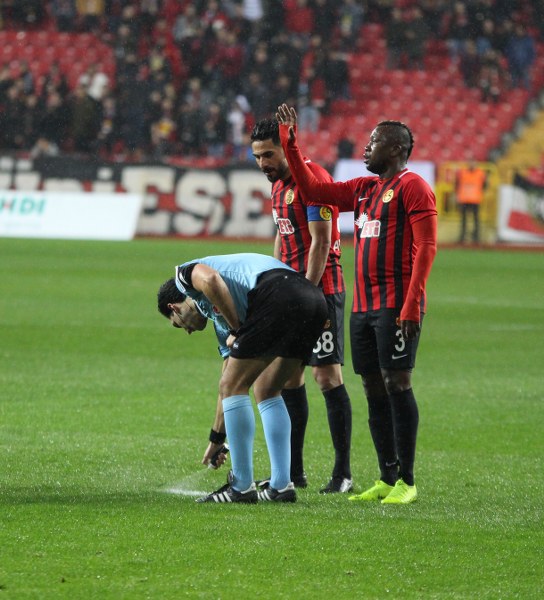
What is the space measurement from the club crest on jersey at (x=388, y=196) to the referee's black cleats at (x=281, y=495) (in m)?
1.44

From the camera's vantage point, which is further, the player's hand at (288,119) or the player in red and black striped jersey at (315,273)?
the player in red and black striped jersey at (315,273)

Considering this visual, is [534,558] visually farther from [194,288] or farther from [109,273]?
[109,273]

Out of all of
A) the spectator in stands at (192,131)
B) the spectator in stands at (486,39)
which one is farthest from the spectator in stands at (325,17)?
the spectator in stands at (192,131)

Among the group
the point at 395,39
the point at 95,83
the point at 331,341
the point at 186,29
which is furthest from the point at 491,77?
the point at 331,341

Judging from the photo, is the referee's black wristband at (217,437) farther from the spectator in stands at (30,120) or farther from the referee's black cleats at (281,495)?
the spectator in stands at (30,120)

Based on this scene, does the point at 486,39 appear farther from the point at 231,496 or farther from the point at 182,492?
the point at 231,496

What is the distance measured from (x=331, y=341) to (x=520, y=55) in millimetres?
26745

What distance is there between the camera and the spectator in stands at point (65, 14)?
32312mm

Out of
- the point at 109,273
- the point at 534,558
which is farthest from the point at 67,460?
the point at 109,273

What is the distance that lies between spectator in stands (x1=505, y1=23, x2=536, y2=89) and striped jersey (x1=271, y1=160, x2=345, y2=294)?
86.1 ft

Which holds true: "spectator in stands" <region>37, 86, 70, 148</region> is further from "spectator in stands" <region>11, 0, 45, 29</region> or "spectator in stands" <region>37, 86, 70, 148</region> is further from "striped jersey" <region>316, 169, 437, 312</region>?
"striped jersey" <region>316, 169, 437, 312</region>

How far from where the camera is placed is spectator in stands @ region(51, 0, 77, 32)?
3231 centimetres

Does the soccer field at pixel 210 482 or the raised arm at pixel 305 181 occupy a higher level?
the raised arm at pixel 305 181

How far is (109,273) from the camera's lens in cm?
1955
